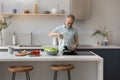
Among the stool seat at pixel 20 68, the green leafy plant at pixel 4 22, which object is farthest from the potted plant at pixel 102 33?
the stool seat at pixel 20 68

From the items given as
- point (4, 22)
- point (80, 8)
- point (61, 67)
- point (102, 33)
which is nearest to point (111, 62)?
point (102, 33)

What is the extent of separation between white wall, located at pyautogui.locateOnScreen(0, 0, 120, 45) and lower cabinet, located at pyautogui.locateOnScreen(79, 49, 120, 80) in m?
0.70

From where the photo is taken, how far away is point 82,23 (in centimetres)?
571

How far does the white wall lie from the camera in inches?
222

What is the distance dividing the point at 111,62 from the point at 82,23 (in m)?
1.22

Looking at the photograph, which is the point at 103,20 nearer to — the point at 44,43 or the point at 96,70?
the point at 44,43

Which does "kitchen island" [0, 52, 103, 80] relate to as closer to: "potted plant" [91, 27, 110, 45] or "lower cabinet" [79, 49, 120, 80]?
"lower cabinet" [79, 49, 120, 80]

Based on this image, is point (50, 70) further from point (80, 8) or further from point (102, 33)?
point (102, 33)

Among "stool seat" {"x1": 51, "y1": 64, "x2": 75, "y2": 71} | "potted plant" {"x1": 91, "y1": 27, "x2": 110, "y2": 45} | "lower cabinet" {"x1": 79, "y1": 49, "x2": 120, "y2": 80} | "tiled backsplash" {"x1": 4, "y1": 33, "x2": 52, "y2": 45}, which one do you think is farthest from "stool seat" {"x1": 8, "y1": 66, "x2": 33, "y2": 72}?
"potted plant" {"x1": 91, "y1": 27, "x2": 110, "y2": 45}

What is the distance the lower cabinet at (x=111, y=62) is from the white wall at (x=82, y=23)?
27.5 inches

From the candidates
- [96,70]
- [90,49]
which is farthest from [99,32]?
[96,70]

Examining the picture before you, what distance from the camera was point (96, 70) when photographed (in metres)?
3.85

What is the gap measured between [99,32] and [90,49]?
754 millimetres

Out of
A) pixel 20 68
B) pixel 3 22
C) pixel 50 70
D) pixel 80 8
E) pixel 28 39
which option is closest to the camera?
pixel 20 68
